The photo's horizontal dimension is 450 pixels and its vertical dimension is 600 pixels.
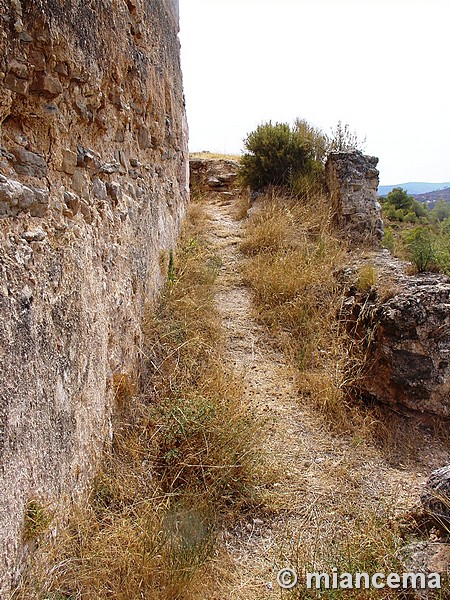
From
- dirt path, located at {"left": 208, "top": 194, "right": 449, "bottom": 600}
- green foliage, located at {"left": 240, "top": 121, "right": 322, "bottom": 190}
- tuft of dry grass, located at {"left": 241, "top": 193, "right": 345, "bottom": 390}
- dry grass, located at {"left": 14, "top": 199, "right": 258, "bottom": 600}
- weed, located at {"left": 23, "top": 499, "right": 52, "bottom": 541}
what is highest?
green foliage, located at {"left": 240, "top": 121, "right": 322, "bottom": 190}

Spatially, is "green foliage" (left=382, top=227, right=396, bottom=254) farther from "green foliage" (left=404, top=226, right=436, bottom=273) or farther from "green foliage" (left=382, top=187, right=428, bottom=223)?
"green foliage" (left=382, top=187, right=428, bottom=223)

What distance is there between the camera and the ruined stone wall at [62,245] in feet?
4.64

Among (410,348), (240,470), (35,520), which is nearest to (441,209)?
(410,348)

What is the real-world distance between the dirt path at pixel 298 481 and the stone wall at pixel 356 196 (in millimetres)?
2701

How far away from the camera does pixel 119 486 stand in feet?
6.84

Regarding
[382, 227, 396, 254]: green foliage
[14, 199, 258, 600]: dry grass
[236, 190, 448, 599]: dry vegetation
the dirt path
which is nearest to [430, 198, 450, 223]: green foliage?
[382, 227, 396, 254]: green foliage

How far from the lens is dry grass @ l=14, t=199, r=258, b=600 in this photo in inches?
64.3

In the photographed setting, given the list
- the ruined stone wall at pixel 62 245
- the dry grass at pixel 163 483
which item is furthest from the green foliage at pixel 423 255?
the ruined stone wall at pixel 62 245

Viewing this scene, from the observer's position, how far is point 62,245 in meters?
1.80

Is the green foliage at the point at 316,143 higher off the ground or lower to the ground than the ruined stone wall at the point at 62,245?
higher

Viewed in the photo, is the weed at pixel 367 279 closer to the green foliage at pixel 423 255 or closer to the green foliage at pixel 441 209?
the green foliage at pixel 423 255

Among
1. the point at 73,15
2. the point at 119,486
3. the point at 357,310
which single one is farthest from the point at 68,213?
the point at 357,310

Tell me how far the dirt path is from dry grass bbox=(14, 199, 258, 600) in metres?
0.16

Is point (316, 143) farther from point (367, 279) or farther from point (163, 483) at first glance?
point (163, 483)
